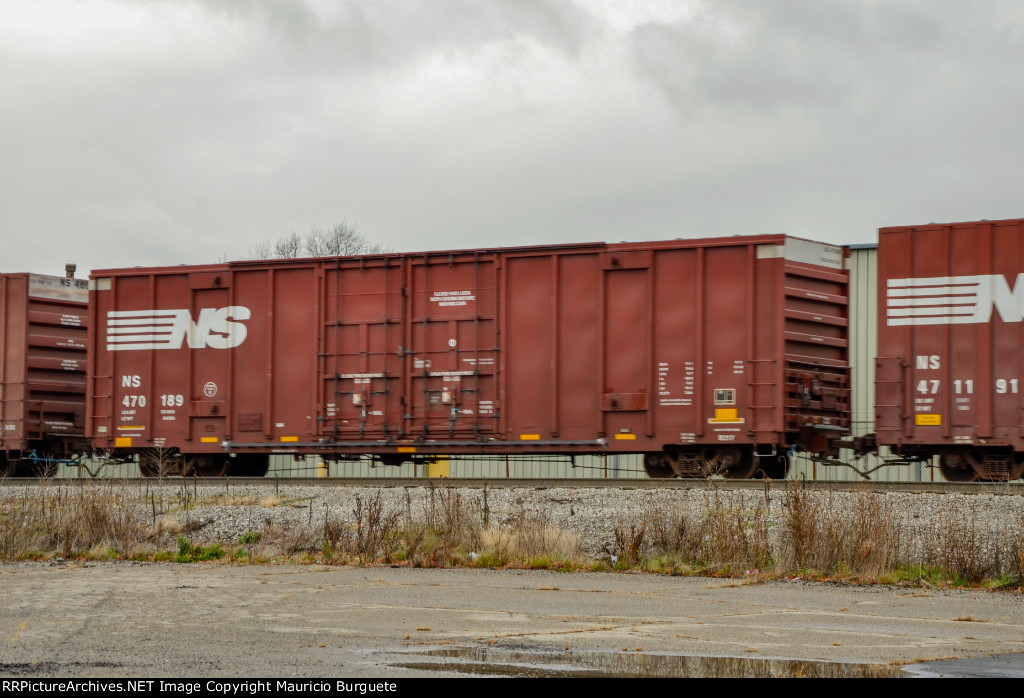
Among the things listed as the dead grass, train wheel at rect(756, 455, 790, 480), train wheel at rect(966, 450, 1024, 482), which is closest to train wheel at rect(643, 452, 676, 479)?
train wheel at rect(756, 455, 790, 480)

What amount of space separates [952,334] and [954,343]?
13 cm

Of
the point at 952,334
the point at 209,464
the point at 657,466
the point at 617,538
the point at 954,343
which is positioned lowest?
the point at 617,538

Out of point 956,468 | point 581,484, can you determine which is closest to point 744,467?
point 581,484

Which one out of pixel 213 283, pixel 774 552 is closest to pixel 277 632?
pixel 774 552

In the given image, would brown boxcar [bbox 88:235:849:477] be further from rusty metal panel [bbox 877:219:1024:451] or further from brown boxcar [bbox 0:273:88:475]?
brown boxcar [bbox 0:273:88:475]

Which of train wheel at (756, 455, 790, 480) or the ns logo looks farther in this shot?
the ns logo

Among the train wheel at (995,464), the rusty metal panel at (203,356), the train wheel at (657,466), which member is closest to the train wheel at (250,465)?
the rusty metal panel at (203,356)

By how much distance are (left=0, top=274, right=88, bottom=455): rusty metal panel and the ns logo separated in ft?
7.02

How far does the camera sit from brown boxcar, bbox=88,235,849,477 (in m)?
17.8

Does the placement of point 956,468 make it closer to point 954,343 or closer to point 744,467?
point 954,343

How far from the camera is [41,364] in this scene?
870 inches

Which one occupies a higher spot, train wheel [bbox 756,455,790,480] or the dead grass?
train wheel [bbox 756,455,790,480]

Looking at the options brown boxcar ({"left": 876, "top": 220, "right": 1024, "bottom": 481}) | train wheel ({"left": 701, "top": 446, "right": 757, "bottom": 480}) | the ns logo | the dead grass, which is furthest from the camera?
the ns logo

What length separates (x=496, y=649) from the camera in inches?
276
